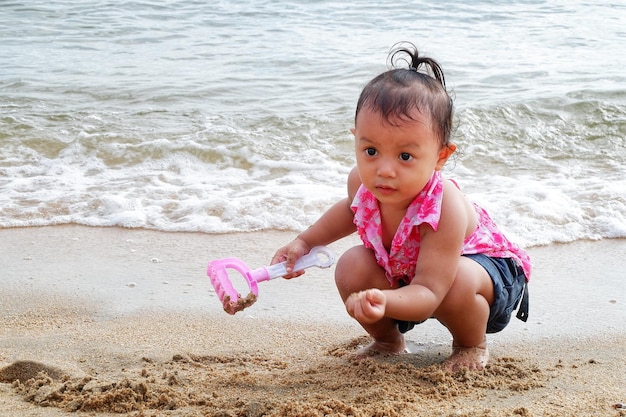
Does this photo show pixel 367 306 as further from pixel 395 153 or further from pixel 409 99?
pixel 409 99

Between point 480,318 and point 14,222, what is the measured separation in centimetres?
280

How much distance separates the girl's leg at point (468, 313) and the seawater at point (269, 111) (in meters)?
0.78

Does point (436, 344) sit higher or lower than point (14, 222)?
higher

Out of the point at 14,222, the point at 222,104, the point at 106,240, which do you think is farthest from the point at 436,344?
the point at 222,104

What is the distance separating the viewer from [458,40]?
9852 mm

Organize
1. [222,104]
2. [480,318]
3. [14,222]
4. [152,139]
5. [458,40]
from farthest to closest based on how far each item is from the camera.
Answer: [458,40]
[222,104]
[152,139]
[14,222]
[480,318]

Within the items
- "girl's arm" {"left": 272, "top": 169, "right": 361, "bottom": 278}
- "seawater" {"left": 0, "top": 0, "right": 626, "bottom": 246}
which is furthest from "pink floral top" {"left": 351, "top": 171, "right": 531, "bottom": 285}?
"seawater" {"left": 0, "top": 0, "right": 626, "bottom": 246}

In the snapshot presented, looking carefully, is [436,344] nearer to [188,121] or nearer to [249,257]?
[249,257]

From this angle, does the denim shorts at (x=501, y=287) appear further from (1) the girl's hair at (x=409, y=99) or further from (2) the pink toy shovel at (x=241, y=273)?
(1) the girl's hair at (x=409, y=99)

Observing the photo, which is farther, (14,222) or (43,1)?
(43,1)

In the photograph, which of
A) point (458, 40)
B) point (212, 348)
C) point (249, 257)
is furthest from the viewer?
point (458, 40)

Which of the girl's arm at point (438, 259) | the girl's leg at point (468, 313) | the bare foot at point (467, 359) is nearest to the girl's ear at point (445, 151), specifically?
the girl's arm at point (438, 259)

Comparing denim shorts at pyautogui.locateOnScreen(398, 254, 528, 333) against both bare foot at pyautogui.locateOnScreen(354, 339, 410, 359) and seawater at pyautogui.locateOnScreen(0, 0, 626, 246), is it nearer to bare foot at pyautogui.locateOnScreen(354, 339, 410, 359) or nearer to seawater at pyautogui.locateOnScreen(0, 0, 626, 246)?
bare foot at pyautogui.locateOnScreen(354, 339, 410, 359)

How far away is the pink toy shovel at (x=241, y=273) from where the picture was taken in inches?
91.8
